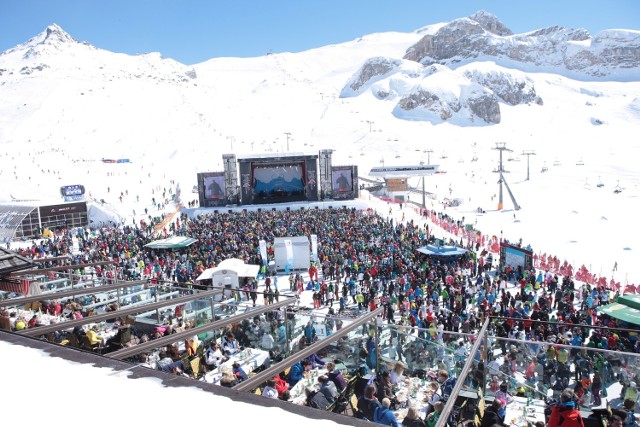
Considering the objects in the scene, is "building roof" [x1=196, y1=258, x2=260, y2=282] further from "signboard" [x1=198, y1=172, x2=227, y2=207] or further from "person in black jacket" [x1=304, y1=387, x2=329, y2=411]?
"signboard" [x1=198, y1=172, x2=227, y2=207]

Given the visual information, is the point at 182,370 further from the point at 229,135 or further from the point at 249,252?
the point at 229,135

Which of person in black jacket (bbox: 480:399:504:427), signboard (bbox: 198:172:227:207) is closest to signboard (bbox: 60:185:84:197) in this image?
signboard (bbox: 198:172:227:207)

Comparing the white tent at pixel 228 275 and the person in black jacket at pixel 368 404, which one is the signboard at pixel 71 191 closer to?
the white tent at pixel 228 275

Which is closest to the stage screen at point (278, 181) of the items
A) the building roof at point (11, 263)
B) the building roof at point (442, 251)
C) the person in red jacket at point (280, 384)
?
the building roof at point (442, 251)

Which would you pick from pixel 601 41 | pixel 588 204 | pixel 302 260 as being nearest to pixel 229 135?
pixel 588 204

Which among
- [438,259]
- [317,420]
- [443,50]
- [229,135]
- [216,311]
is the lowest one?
[438,259]

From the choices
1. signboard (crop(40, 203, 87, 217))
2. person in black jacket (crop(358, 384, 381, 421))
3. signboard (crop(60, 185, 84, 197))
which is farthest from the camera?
signboard (crop(60, 185, 84, 197))

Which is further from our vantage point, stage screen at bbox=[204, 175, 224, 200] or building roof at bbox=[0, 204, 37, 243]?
stage screen at bbox=[204, 175, 224, 200]
